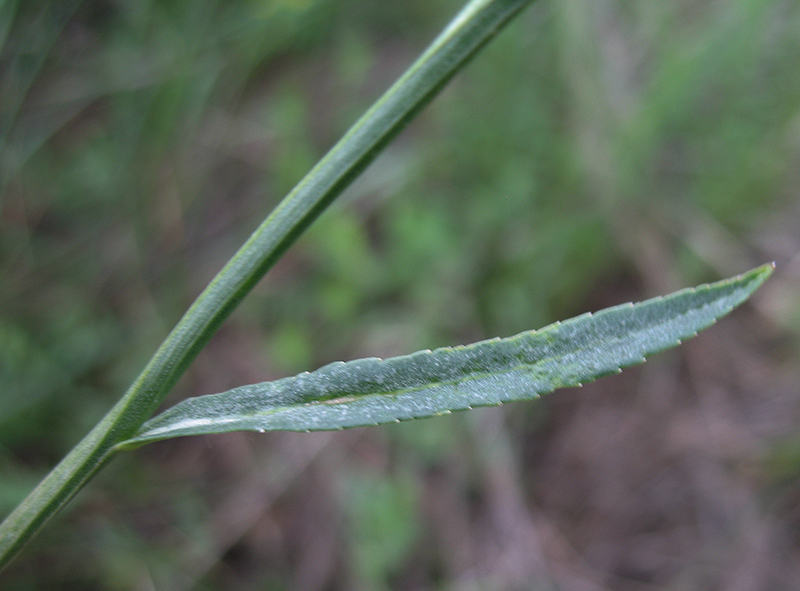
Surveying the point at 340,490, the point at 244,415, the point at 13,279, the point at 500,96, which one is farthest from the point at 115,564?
the point at 500,96

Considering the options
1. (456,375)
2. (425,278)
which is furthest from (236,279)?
(425,278)

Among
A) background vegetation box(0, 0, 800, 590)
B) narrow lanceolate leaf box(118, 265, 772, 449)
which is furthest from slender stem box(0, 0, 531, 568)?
background vegetation box(0, 0, 800, 590)

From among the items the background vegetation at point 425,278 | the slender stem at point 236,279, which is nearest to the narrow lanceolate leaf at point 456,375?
the slender stem at point 236,279

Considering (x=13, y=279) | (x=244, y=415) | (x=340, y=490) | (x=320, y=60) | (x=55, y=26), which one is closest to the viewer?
(x=244, y=415)

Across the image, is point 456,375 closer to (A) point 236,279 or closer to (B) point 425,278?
(A) point 236,279

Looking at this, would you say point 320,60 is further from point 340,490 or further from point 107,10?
point 340,490

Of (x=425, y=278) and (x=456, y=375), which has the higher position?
(x=425, y=278)

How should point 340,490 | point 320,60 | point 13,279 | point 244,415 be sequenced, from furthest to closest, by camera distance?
point 320,60, point 340,490, point 13,279, point 244,415
